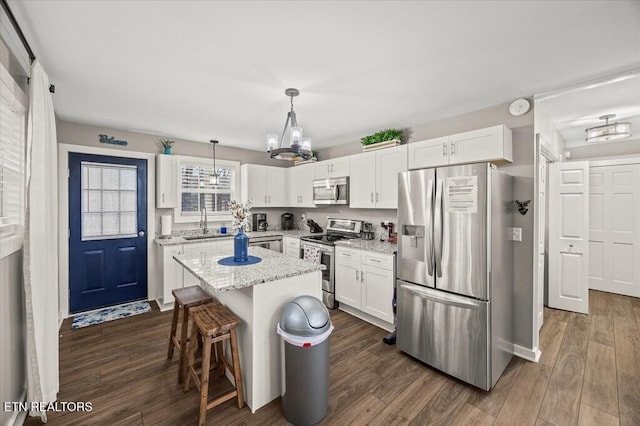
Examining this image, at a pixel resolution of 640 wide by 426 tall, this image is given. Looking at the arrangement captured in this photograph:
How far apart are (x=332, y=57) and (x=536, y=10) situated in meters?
1.22

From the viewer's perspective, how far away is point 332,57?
1.98m

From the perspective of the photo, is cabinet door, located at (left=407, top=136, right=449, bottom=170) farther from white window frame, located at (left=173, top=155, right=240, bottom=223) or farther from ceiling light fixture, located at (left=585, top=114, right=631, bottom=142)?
white window frame, located at (left=173, top=155, right=240, bottom=223)

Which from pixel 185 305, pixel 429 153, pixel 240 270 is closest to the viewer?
pixel 240 270

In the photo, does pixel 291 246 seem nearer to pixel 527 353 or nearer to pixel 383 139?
pixel 383 139

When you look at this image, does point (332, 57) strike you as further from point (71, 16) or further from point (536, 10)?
point (71, 16)

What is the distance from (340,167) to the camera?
13.7 ft

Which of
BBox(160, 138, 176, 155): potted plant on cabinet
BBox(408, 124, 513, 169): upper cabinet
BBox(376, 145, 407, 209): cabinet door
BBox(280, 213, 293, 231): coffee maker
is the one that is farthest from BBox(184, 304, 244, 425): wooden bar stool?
BBox(280, 213, 293, 231): coffee maker

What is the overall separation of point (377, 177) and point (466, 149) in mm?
1166

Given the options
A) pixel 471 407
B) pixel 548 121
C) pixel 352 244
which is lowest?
pixel 471 407

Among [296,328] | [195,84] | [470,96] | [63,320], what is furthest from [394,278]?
[63,320]

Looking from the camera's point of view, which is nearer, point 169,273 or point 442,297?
point 442,297

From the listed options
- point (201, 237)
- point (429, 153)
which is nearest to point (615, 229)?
point (429, 153)

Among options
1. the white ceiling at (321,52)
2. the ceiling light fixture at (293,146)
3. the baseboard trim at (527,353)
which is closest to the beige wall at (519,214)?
the baseboard trim at (527,353)

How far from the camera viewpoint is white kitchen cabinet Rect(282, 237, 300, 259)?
4.37 meters
